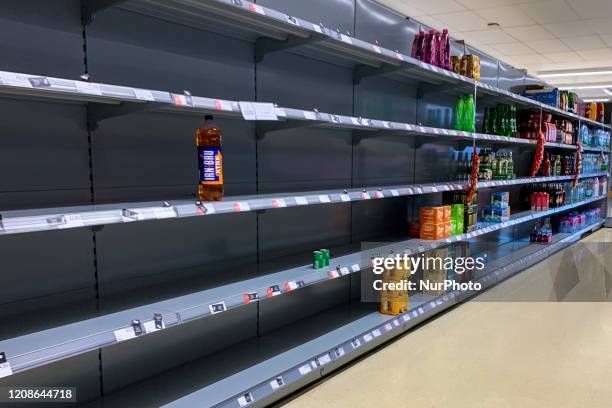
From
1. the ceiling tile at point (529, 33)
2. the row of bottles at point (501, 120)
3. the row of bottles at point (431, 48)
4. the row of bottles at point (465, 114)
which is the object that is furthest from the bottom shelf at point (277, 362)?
the ceiling tile at point (529, 33)

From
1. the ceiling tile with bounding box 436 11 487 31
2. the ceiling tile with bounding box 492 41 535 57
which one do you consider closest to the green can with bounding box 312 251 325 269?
the ceiling tile with bounding box 436 11 487 31

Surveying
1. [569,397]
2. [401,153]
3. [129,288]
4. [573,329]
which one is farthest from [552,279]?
[129,288]

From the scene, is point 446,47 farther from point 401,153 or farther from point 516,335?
point 516,335

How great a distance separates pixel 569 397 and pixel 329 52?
2.38 m

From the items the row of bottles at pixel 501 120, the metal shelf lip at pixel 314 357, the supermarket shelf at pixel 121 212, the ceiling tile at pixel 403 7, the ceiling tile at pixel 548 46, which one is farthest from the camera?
the ceiling tile at pixel 548 46

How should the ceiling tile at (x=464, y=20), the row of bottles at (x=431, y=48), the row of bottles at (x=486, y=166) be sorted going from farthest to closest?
the ceiling tile at (x=464, y=20) < the row of bottles at (x=486, y=166) < the row of bottles at (x=431, y=48)

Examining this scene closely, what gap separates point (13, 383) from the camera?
1837mm

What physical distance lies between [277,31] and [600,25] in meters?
6.61

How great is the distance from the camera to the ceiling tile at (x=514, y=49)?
8.32 metres

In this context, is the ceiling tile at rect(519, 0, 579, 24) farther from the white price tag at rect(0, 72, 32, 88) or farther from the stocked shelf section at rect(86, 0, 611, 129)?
the white price tag at rect(0, 72, 32, 88)

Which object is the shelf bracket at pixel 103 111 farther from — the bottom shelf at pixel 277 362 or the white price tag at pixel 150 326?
the bottom shelf at pixel 277 362

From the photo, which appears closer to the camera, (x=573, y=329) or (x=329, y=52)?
(x=329, y=52)

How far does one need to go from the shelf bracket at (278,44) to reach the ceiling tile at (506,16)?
480 centimetres

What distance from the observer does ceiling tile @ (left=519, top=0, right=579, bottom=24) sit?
596cm
